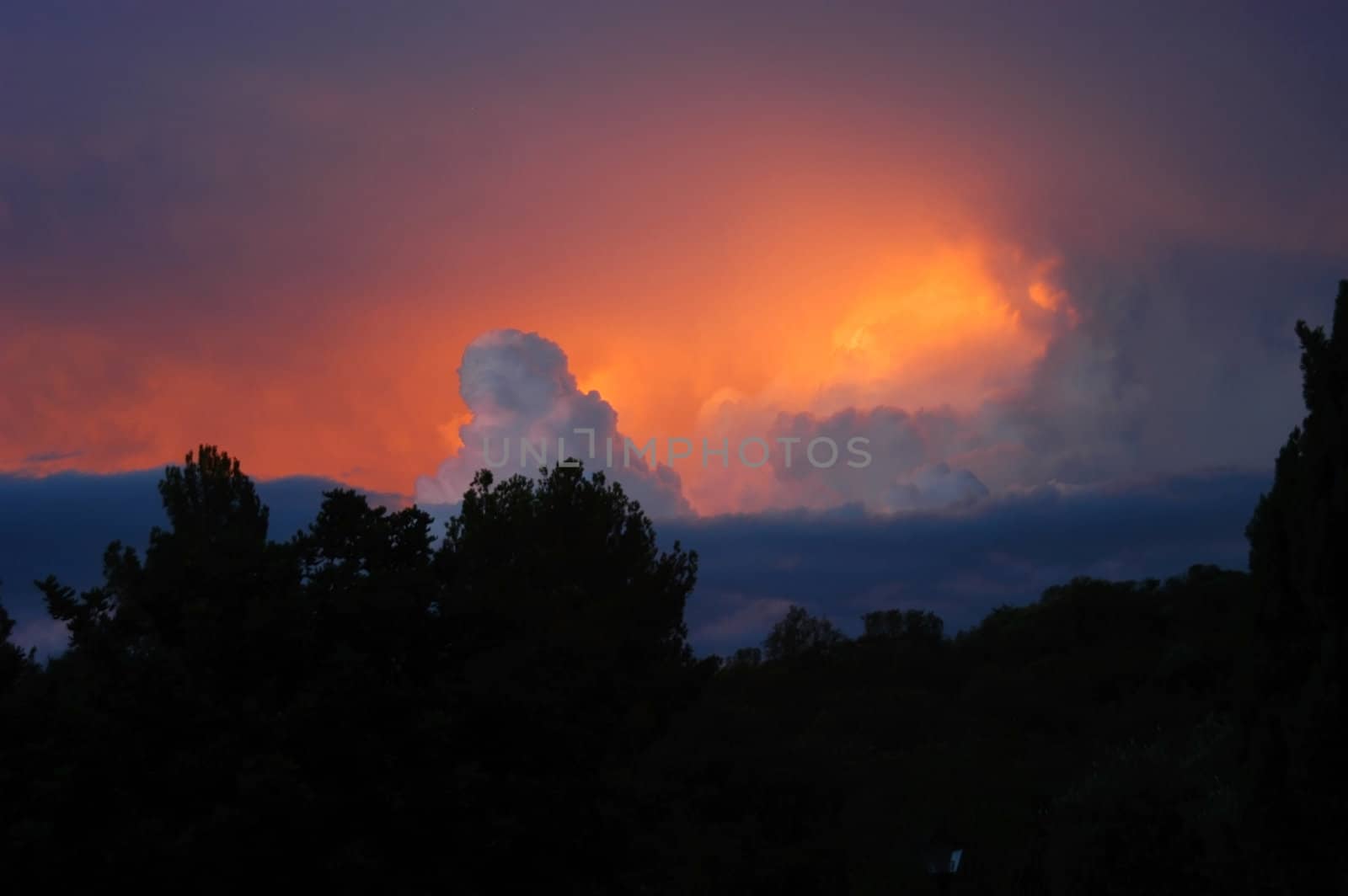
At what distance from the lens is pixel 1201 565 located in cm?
8312

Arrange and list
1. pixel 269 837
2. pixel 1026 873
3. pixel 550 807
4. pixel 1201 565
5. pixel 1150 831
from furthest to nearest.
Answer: pixel 1201 565
pixel 1026 873
pixel 1150 831
pixel 550 807
pixel 269 837

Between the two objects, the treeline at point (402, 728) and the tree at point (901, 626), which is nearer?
the treeline at point (402, 728)

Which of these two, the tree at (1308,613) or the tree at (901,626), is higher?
the tree at (901,626)

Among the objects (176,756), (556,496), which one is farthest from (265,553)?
(556,496)

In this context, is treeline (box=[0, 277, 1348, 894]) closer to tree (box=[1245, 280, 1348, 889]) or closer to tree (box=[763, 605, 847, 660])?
tree (box=[1245, 280, 1348, 889])

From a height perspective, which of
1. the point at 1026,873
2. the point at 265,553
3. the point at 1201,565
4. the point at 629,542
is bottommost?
the point at 1026,873

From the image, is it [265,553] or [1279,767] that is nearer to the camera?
[1279,767]

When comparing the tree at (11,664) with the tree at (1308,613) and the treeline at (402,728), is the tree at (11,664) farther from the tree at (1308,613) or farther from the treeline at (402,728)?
the tree at (1308,613)

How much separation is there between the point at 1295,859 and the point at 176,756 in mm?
12928

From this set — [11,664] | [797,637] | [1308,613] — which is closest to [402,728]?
[11,664]

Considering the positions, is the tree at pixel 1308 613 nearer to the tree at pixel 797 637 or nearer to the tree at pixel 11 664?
the tree at pixel 11 664

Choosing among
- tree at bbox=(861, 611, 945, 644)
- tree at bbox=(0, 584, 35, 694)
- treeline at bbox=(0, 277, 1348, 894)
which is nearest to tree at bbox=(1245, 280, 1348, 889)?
treeline at bbox=(0, 277, 1348, 894)

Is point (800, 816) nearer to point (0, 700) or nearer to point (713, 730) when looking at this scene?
point (713, 730)

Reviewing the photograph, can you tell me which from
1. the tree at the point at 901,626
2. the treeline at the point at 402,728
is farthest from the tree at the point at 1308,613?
the tree at the point at 901,626
